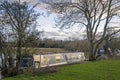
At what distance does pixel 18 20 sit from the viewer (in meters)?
15.4

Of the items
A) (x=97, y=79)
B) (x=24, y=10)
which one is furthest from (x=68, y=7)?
(x=97, y=79)

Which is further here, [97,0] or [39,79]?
[97,0]

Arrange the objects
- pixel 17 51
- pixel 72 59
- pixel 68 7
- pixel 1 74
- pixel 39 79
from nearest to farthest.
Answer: pixel 39 79, pixel 1 74, pixel 17 51, pixel 68 7, pixel 72 59

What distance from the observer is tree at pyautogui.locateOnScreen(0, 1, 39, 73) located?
15.1 metres

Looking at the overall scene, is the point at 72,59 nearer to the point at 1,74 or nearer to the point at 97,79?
the point at 1,74

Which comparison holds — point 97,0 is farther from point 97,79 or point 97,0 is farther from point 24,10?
point 97,79

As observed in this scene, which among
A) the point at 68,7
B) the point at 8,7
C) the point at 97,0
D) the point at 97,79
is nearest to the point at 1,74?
the point at 8,7

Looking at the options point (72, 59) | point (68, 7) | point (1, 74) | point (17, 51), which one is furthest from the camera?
point (72, 59)

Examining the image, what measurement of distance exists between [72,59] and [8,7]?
1209cm

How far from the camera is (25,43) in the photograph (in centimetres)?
1587

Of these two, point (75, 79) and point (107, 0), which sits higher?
point (107, 0)

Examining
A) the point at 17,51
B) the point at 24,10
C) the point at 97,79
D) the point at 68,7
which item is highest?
the point at 68,7

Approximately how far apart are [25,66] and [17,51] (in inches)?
49.4

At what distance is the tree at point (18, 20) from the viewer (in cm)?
1514
